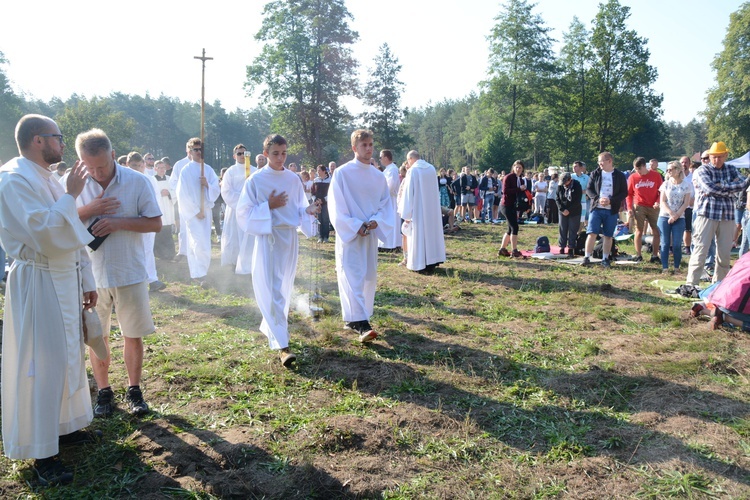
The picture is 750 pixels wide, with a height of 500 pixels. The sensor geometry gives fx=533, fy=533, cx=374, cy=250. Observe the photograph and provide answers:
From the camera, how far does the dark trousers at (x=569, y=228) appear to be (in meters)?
12.0

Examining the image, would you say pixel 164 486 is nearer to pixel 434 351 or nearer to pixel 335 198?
pixel 434 351

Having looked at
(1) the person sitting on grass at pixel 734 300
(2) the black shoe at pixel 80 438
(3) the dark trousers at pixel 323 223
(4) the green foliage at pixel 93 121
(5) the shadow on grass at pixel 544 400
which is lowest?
(2) the black shoe at pixel 80 438

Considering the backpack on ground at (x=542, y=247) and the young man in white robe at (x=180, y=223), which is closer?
the young man in white robe at (x=180, y=223)

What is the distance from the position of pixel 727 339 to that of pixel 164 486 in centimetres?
580

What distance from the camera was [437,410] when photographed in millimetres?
4289

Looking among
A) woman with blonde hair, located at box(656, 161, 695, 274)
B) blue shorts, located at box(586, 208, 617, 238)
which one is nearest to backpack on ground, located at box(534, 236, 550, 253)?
blue shorts, located at box(586, 208, 617, 238)

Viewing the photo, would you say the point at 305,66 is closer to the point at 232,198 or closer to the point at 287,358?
the point at 232,198

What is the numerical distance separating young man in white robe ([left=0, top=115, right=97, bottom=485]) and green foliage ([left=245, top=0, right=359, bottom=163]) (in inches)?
1476

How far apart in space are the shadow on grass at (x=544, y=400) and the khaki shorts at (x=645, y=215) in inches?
291

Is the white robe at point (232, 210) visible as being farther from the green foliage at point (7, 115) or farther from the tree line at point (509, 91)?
the green foliage at point (7, 115)

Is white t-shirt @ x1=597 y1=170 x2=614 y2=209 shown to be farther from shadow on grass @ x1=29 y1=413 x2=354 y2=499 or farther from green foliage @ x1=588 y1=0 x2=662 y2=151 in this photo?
green foliage @ x1=588 y1=0 x2=662 y2=151

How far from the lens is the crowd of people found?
3273 mm

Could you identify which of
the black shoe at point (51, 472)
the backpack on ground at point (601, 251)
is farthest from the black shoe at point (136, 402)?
the backpack on ground at point (601, 251)

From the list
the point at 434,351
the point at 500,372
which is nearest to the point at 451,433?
the point at 500,372
